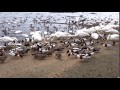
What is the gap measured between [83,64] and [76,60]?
20.7 inches

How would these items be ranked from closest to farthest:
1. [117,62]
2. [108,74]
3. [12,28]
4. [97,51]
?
1. [108,74]
2. [117,62]
3. [97,51]
4. [12,28]

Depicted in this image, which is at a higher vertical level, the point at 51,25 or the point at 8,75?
the point at 51,25

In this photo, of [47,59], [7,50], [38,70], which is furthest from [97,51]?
[7,50]

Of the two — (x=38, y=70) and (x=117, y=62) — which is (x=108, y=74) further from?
(x=38, y=70)

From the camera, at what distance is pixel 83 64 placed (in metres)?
8.71

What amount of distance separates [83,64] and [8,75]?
Result: 7.84 feet

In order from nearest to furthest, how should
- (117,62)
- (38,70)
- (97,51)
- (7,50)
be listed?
(38,70) → (117,62) → (97,51) → (7,50)
